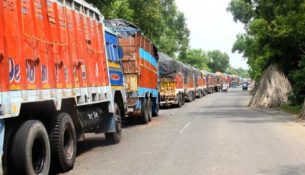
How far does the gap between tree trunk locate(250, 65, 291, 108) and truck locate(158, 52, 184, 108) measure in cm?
542

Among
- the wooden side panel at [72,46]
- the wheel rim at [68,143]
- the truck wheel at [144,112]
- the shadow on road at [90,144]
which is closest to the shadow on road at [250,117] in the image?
the truck wheel at [144,112]

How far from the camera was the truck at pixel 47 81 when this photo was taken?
7831 mm

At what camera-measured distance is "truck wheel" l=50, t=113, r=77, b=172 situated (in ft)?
31.9

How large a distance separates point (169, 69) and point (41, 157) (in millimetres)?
29080

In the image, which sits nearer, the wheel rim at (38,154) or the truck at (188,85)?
the wheel rim at (38,154)

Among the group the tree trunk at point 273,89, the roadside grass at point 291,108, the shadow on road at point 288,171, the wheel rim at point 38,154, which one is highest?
the tree trunk at point 273,89

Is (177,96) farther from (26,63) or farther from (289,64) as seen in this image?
(26,63)

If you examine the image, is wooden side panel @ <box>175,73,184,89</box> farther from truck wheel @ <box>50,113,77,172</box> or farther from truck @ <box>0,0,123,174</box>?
truck wheel @ <box>50,113,77,172</box>

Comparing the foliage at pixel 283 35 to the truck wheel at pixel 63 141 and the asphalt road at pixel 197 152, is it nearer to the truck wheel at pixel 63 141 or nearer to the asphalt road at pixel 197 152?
the asphalt road at pixel 197 152

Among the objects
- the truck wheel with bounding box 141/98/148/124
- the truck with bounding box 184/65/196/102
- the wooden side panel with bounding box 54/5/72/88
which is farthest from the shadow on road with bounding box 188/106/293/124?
the truck with bounding box 184/65/196/102

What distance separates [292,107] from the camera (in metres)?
31.7

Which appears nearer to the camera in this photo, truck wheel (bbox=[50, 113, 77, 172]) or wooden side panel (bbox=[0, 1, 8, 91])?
wooden side panel (bbox=[0, 1, 8, 91])

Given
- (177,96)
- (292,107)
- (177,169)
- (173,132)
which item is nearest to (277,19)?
(292,107)

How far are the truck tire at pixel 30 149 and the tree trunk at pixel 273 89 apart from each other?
2694 centimetres
